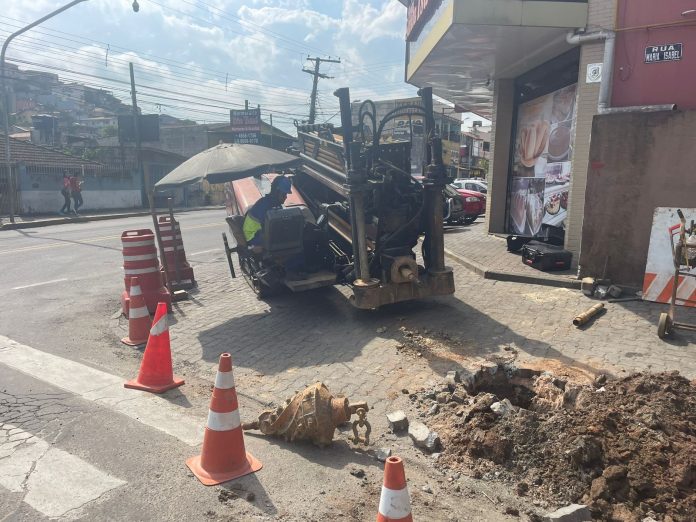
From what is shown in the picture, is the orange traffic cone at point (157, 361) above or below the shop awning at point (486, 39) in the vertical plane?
below

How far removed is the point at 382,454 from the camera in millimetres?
3568

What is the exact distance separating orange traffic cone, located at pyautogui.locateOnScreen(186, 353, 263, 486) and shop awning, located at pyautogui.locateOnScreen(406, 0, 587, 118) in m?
7.11

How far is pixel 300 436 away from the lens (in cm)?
372

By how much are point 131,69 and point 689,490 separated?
37.3 m

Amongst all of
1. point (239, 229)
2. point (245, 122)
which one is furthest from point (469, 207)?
point (245, 122)

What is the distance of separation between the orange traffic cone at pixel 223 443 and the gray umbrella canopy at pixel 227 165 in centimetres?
377

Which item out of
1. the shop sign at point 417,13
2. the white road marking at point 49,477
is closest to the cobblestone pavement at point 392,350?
the white road marking at point 49,477

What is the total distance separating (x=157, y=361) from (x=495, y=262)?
6.78 meters

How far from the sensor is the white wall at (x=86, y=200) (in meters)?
24.5

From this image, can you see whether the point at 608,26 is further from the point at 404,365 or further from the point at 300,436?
the point at 300,436

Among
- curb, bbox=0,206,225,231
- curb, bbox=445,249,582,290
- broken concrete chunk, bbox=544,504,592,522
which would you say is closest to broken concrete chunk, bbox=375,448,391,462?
broken concrete chunk, bbox=544,504,592,522

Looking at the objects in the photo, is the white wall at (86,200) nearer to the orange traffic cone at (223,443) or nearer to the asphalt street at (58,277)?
the asphalt street at (58,277)

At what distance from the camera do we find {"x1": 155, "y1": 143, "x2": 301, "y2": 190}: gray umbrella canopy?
6637 mm

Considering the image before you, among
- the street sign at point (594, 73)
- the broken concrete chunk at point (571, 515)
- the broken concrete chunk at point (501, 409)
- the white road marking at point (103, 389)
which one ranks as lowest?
the white road marking at point (103, 389)
